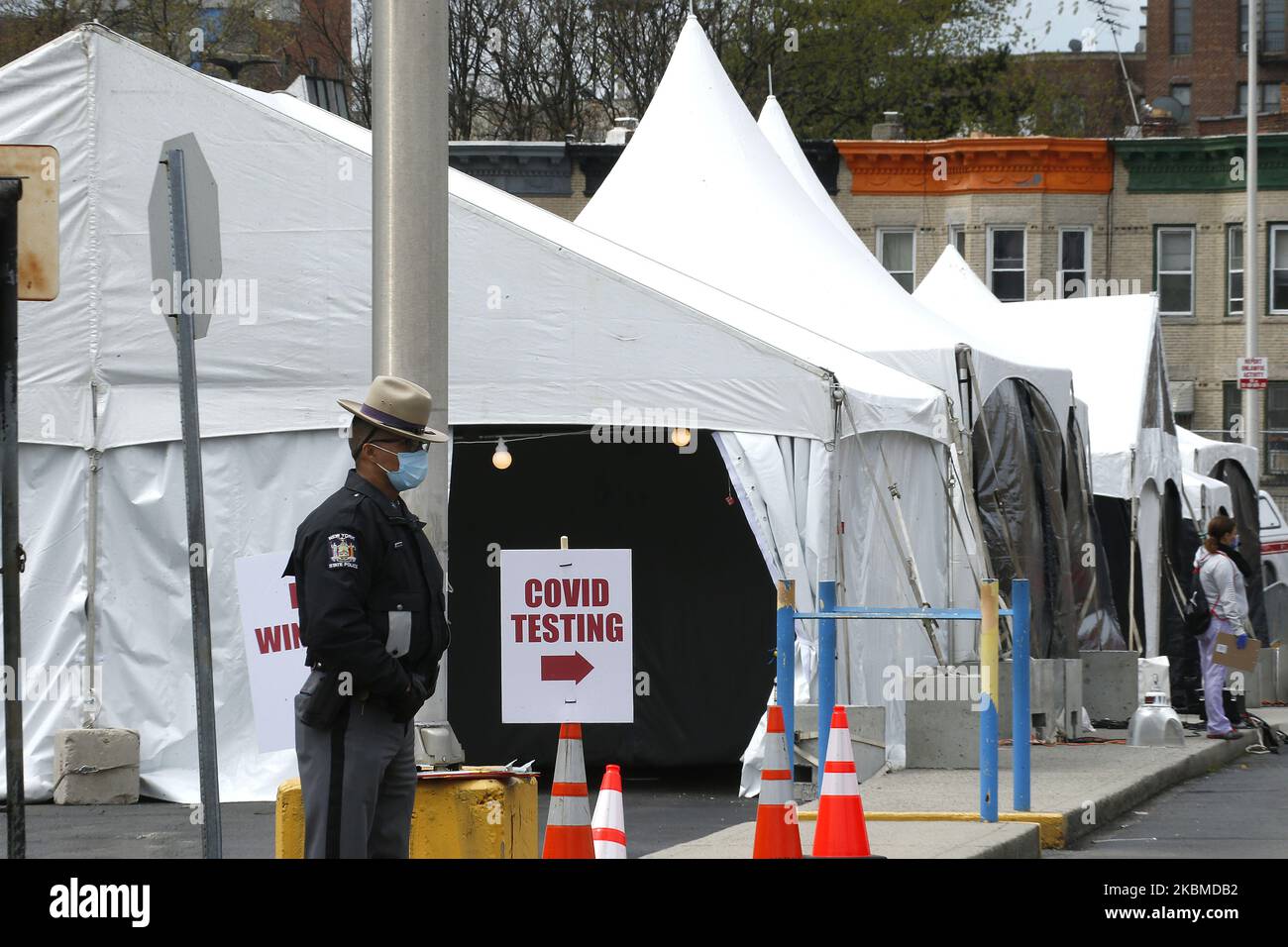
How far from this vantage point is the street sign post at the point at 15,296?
18.9ft

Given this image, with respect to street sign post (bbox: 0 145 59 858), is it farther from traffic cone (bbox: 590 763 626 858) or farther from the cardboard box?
the cardboard box

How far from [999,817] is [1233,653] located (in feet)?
23.3

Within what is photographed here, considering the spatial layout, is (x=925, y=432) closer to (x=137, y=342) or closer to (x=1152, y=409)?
(x=137, y=342)

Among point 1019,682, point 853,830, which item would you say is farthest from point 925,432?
point 853,830

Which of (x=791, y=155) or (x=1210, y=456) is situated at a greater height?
(x=791, y=155)

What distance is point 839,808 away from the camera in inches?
324

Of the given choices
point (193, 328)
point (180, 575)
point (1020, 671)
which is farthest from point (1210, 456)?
point (193, 328)

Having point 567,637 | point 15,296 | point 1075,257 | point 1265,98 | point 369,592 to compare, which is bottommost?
point 567,637

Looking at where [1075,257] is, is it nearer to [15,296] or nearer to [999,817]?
[999,817]

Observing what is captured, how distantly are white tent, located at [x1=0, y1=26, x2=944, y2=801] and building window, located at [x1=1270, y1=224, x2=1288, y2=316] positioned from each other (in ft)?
112

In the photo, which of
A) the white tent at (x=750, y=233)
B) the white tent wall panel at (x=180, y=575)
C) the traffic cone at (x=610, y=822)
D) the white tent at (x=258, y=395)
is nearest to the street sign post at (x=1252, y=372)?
the white tent at (x=750, y=233)

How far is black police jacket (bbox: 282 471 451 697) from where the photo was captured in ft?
20.7

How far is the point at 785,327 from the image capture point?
46.5ft

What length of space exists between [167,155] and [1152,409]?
16929 mm
